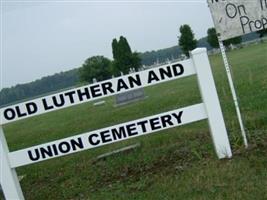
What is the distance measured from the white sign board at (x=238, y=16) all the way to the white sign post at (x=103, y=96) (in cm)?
57

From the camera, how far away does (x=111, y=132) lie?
19.6 feet

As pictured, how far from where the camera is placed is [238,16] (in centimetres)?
623

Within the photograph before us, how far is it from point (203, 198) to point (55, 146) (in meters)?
2.18

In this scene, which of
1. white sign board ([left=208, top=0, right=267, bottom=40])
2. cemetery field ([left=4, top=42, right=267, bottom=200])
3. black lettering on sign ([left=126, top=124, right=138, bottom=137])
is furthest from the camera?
white sign board ([left=208, top=0, right=267, bottom=40])

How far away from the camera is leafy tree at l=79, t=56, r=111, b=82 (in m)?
71.2

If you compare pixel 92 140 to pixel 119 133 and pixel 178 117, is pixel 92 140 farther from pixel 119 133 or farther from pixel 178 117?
pixel 178 117

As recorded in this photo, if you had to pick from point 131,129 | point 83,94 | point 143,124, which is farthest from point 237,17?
point 83,94

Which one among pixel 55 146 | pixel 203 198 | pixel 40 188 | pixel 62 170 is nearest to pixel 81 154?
pixel 62 170

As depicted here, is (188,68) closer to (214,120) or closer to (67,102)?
(214,120)

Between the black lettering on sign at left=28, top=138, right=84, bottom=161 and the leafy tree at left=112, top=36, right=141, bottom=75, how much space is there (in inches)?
2302

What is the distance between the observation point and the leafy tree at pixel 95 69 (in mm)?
71188

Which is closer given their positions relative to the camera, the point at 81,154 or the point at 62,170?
the point at 62,170

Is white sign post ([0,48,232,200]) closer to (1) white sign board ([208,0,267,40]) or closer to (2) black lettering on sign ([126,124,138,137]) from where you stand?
(2) black lettering on sign ([126,124,138,137])

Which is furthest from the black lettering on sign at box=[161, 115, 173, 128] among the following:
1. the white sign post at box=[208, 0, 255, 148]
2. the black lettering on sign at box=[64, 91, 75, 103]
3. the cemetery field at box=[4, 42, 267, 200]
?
the black lettering on sign at box=[64, 91, 75, 103]
